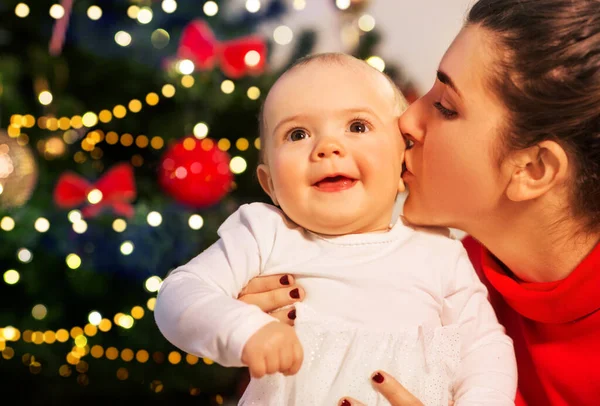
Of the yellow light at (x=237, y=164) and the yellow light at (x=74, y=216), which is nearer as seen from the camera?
the yellow light at (x=74, y=216)

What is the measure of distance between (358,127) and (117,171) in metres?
1.29

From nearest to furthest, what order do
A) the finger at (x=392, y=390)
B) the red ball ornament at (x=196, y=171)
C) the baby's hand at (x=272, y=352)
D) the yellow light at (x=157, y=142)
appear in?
the baby's hand at (x=272, y=352) < the finger at (x=392, y=390) < the red ball ornament at (x=196, y=171) < the yellow light at (x=157, y=142)

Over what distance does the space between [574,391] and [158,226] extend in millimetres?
1335

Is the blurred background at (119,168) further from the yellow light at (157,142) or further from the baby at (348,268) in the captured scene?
the baby at (348,268)

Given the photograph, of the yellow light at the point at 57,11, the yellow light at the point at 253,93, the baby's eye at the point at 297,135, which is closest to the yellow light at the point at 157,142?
the yellow light at the point at 253,93

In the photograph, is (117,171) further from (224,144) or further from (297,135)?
(297,135)

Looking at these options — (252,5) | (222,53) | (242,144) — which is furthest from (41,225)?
(252,5)

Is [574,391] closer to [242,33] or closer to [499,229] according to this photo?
[499,229]

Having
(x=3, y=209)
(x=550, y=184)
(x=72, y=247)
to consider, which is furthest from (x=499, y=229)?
(x=3, y=209)

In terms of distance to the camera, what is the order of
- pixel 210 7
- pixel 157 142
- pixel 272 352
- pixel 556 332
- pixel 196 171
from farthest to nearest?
pixel 210 7 < pixel 157 142 < pixel 196 171 < pixel 556 332 < pixel 272 352

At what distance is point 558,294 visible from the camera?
109 cm

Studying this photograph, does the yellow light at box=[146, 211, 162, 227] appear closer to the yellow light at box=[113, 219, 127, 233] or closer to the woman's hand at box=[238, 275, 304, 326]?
the yellow light at box=[113, 219, 127, 233]

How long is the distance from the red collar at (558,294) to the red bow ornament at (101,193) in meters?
1.29

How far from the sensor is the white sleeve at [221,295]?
85 centimetres
